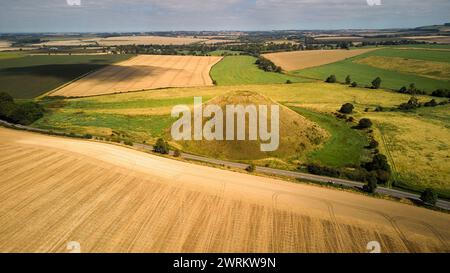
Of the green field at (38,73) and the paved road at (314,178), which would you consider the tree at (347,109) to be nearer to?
the paved road at (314,178)

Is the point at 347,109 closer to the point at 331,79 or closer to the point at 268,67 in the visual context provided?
the point at 331,79

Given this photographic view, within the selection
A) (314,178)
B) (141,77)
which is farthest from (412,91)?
(141,77)

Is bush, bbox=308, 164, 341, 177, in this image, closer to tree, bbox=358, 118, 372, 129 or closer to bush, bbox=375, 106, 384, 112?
tree, bbox=358, 118, 372, 129

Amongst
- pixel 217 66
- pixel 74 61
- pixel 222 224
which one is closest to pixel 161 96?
pixel 217 66

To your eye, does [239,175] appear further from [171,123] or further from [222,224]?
[171,123]

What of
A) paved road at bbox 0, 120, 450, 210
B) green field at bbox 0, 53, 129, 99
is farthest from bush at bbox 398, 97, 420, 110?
Answer: green field at bbox 0, 53, 129, 99

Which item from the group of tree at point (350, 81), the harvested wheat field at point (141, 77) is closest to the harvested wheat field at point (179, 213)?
the harvested wheat field at point (141, 77)
